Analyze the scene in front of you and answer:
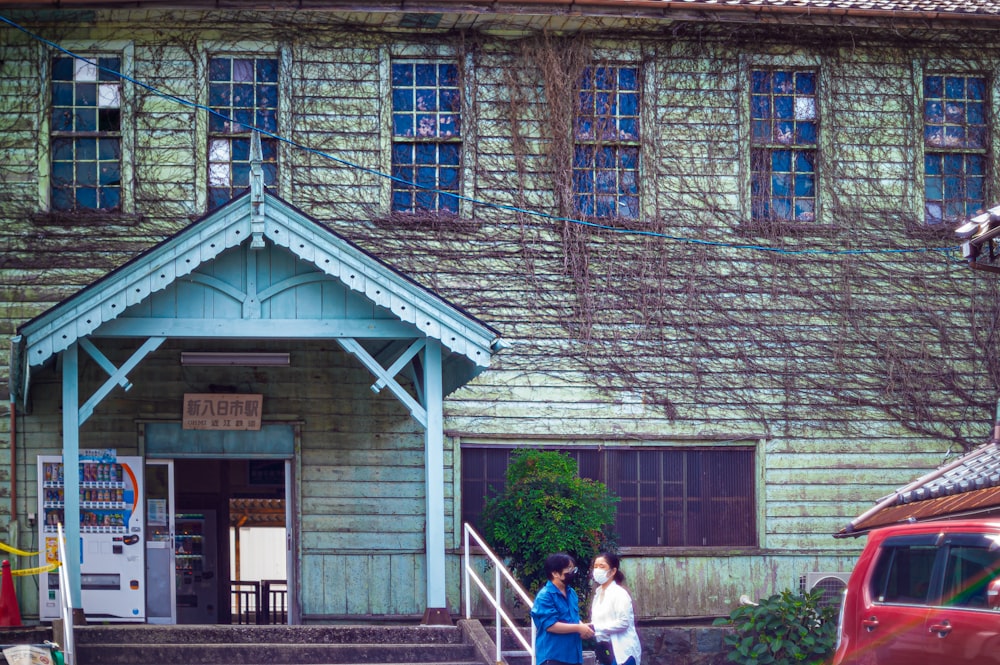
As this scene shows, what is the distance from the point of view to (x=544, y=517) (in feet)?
45.9

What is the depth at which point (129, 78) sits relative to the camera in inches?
640

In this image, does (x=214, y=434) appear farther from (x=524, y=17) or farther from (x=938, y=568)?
(x=938, y=568)

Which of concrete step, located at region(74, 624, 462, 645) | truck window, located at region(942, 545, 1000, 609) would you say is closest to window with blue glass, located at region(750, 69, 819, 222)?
concrete step, located at region(74, 624, 462, 645)

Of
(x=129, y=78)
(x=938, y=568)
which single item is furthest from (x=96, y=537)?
(x=938, y=568)

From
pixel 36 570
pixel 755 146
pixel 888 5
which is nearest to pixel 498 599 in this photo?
pixel 36 570

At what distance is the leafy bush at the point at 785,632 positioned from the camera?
14.2 meters

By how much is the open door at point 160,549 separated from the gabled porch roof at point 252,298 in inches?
114

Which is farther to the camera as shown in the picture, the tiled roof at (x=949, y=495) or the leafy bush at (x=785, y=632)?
the leafy bush at (x=785, y=632)

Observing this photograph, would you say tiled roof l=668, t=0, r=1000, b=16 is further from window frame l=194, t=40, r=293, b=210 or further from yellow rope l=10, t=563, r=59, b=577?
yellow rope l=10, t=563, r=59, b=577

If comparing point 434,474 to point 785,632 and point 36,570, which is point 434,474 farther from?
point 785,632

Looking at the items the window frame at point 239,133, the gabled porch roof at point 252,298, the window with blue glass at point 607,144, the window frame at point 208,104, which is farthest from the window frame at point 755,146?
the window frame at point 239,133

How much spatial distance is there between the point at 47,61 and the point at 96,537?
5.65m

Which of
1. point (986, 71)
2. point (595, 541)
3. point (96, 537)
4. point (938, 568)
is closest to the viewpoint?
point (938, 568)

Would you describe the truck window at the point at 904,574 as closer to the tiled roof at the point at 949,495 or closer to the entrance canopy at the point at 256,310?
the tiled roof at the point at 949,495
